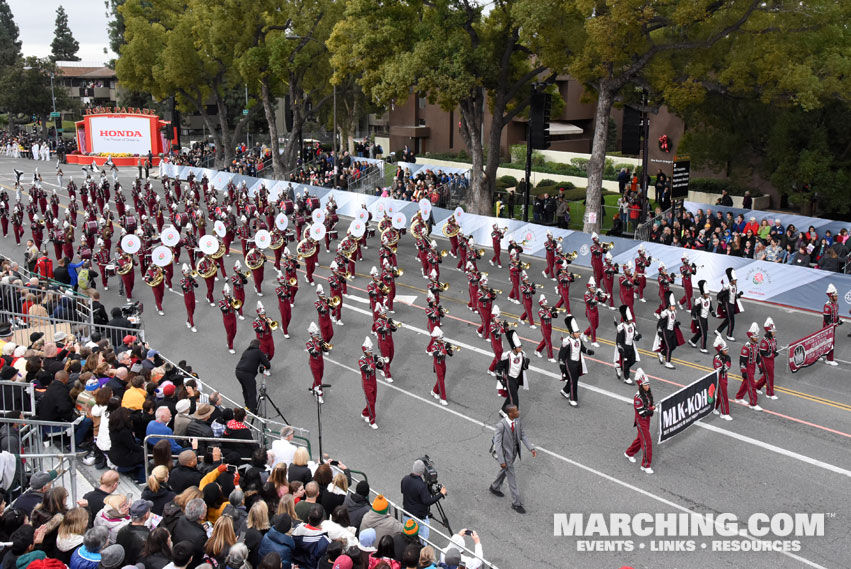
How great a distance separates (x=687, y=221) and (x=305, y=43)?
984 inches

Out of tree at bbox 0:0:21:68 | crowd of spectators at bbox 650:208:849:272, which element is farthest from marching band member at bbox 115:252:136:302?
tree at bbox 0:0:21:68

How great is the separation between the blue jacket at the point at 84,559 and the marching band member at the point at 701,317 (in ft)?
46.3

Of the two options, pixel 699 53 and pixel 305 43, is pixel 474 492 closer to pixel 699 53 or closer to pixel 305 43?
pixel 699 53

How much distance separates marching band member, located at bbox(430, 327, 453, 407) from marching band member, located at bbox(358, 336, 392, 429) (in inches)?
49.8

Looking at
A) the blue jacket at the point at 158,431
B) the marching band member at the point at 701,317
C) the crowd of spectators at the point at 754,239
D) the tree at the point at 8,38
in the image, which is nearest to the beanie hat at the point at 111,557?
the blue jacket at the point at 158,431

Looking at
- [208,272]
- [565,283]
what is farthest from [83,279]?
[565,283]

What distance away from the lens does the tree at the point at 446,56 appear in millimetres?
28594

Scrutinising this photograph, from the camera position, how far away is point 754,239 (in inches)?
905

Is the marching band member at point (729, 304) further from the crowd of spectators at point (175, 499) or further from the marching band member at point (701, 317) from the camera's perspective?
the crowd of spectators at point (175, 499)

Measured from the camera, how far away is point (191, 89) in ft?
169

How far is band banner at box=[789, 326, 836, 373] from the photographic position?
1642 centimetres

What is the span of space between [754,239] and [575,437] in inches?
478

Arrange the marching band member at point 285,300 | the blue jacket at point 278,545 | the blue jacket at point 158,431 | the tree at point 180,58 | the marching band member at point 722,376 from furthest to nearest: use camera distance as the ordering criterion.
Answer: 1. the tree at point 180,58
2. the marching band member at point 285,300
3. the marching band member at point 722,376
4. the blue jacket at point 158,431
5. the blue jacket at point 278,545

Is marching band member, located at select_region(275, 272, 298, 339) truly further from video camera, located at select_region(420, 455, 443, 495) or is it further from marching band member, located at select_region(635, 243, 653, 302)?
video camera, located at select_region(420, 455, 443, 495)
